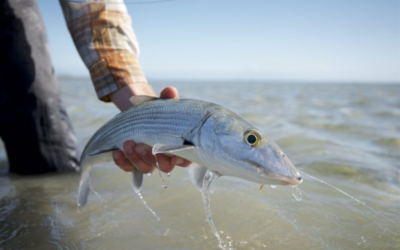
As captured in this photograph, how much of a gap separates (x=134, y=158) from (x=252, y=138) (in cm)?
107

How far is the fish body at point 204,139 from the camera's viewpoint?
5.56 ft

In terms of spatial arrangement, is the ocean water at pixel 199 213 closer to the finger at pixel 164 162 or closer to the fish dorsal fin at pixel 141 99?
the finger at pixel 164 162

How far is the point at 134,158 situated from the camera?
8.02 feet

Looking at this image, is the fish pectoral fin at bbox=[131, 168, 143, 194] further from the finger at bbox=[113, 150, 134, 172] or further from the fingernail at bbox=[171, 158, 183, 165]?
the fingernail at bbox=[171, 158, 183, 165]

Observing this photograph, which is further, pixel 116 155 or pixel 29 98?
pixel 29 98

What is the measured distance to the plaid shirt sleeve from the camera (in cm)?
320

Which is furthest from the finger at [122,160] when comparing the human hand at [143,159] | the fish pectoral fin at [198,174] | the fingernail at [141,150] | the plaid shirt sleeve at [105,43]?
the plaid shirt sleeve at [105,43]

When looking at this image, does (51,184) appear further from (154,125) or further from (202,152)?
(202,152)

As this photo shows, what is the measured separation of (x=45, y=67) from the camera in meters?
3.86

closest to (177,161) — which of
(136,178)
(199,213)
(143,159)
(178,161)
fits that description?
(178,161)

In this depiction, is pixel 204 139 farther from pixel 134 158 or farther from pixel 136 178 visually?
pixel 136 178

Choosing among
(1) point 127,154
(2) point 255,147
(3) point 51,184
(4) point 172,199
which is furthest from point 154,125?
(3) point 51,184

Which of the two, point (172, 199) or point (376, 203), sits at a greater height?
point (376, 203)

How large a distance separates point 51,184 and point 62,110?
0.99m
